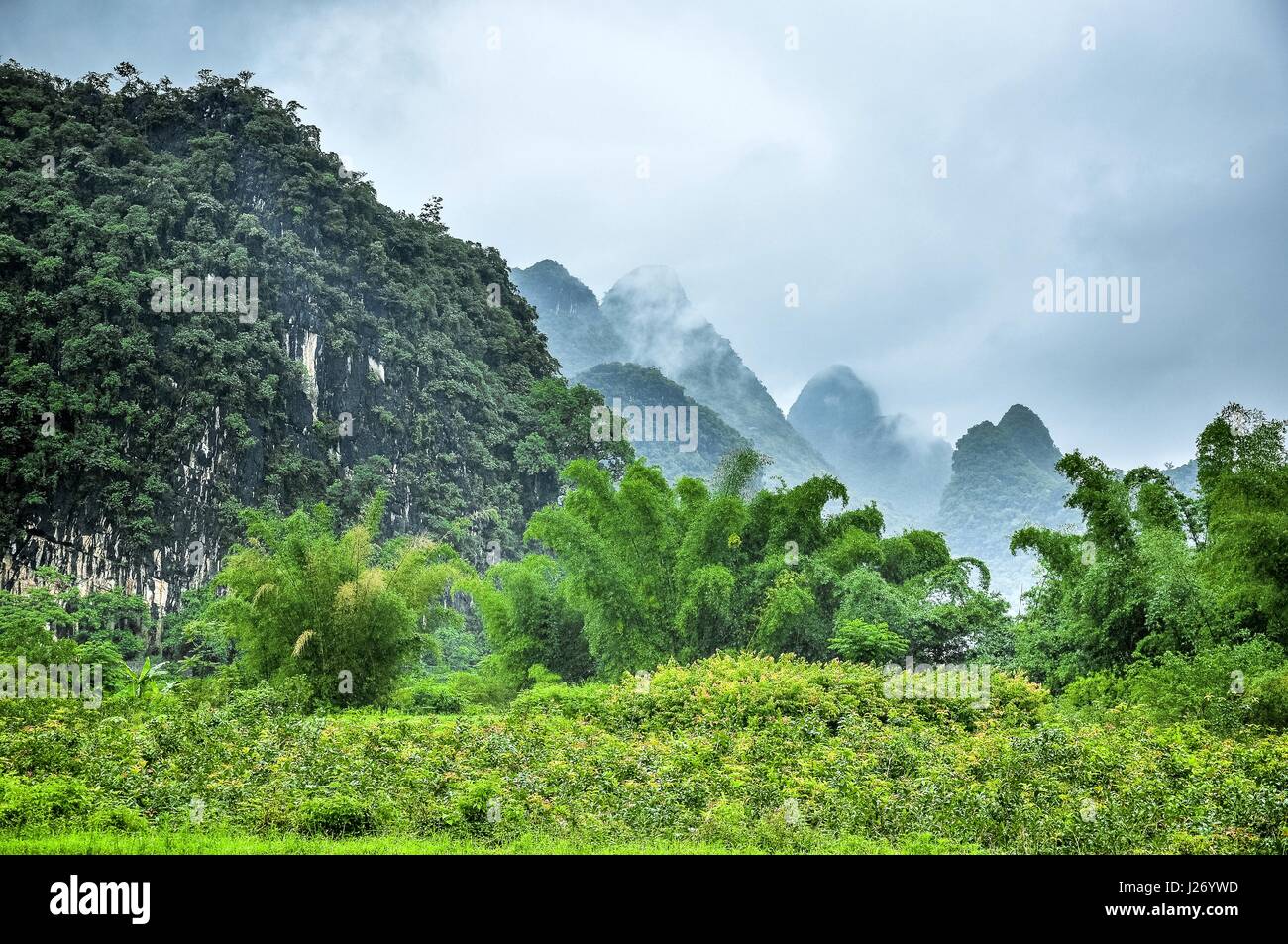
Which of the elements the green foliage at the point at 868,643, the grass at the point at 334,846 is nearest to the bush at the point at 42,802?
the grass at the point at 334,846

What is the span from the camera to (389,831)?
5.91m

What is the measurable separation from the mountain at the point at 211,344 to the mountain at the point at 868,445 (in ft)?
233

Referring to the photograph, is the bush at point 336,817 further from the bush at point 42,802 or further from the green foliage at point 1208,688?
the green foliage at point 1208,688

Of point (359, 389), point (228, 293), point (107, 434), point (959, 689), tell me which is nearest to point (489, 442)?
point (359, 389)

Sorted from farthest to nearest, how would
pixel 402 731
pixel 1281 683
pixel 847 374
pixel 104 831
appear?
pixel 847 374, pixel 1281 683, pixel 402 731, pixel 104 831

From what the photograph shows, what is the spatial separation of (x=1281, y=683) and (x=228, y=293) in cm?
3159

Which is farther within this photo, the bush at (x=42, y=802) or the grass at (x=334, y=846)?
the bush at (x=42, y=802)

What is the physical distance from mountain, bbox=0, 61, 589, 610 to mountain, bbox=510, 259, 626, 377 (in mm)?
44506

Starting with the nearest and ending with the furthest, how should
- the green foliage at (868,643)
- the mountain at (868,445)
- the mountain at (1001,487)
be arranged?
the green foliage at (868,643) → the mountain at (1001,487) → the mountain at (868,445)

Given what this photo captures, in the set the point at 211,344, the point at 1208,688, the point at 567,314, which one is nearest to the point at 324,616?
the point at 1208,688

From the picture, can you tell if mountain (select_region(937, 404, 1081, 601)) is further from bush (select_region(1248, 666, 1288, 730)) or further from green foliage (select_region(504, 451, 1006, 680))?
bush (select_region(1248, 666, 1288, 730))

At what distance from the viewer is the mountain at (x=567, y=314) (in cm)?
8712
